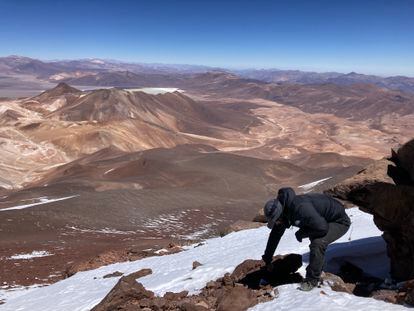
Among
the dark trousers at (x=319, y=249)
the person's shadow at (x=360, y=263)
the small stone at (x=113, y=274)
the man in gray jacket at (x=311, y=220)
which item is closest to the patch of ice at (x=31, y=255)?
the small stone at (x=113, y=274)

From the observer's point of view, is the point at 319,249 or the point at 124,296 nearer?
the point at 319,249

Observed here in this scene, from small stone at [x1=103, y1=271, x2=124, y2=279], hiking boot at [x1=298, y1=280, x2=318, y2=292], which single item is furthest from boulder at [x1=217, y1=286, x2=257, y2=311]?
small stone at [x1=103, y1=271, x2=124, y2=279]

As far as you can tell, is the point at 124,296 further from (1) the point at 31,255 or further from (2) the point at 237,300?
(1) the point at 31,255

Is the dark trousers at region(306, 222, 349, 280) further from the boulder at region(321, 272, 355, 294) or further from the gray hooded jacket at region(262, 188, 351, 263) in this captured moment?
the boulder at region(321, 272, 355, 294)

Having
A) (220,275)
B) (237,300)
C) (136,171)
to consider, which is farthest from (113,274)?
(136,171)

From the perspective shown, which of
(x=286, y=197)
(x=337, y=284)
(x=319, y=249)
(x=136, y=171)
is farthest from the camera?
(x=136, y=171)

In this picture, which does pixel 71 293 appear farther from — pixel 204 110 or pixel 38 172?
pixel 204 110
